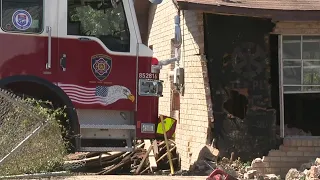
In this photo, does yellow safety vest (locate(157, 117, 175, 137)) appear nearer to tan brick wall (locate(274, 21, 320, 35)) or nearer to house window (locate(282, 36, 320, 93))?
house window (locate(282, 36, 320, 93))

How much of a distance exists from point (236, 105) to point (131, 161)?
9.92 feet

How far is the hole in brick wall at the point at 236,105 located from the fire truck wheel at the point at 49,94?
3161 mm

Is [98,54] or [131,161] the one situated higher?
[98,54]

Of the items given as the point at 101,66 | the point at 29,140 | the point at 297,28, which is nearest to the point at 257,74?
the point at 297,28

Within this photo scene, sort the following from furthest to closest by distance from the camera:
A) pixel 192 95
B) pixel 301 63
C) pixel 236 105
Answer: pixel 192 95 → pixel 236 105 → pixel 301 63

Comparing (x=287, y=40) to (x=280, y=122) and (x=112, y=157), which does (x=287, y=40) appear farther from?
(x=112, y=157)

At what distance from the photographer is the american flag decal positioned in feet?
29.7

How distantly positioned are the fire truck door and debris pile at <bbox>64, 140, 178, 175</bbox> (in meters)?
3.12

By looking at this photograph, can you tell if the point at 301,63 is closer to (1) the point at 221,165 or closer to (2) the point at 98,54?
(1) the point at 221,165

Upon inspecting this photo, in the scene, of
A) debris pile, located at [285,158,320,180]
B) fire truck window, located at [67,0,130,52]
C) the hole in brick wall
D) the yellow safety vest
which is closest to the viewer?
fire truck window, located at [67,0,130,52]

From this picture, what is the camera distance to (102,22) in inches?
365

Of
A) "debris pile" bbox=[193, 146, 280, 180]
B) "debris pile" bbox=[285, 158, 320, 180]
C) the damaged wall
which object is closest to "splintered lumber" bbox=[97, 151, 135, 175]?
"debris pile" bbox=[193, 146, 280, 180]

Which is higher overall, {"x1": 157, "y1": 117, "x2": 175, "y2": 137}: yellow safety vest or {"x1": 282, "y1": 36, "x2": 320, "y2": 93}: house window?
{"x1": 282, "y1": 36, "x2": 320, "y2": 93}: house window

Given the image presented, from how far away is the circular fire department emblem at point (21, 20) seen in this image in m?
8.87
